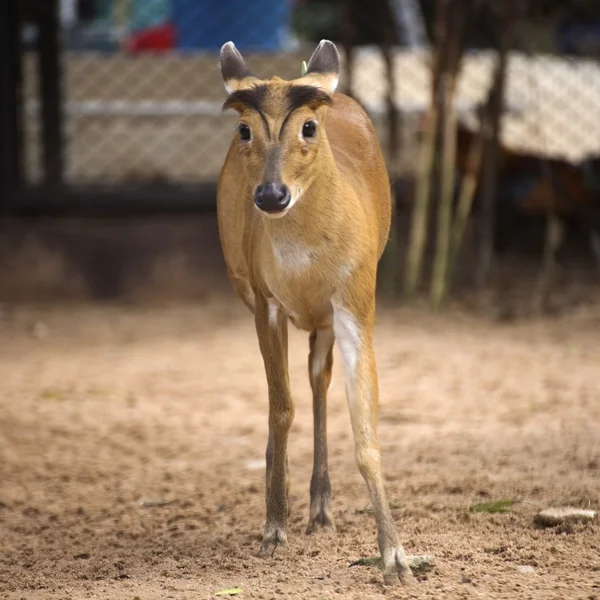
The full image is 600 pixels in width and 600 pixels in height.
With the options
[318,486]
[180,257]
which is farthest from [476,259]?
[318,486]

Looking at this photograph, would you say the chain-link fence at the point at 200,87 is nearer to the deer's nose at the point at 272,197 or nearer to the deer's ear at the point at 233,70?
the deer's ear at the point at 233,70

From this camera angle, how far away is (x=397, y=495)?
14.3ft

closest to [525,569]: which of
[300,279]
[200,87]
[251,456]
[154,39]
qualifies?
[300,279]

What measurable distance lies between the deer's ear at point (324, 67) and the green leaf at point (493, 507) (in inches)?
63.5

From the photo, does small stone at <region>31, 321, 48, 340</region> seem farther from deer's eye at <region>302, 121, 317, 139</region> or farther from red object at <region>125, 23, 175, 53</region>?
red object at <region>125, 23, 175, 53</region>

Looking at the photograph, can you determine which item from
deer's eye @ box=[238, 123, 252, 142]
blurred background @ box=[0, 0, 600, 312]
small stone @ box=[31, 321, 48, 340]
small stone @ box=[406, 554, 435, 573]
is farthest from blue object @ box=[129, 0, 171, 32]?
small stone @ box=[406, 554, 435, 573]

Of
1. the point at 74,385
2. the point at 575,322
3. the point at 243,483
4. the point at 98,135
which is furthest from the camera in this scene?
the point at 98,135

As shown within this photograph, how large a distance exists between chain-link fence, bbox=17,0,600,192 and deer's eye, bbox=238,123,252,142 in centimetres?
543

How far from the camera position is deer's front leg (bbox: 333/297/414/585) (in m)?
3.41

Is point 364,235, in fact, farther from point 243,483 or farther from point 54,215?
point 54,215

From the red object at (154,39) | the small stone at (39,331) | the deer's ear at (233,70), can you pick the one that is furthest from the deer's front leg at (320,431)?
the red object at (154,39)

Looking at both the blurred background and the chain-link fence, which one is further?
the chain-link fence

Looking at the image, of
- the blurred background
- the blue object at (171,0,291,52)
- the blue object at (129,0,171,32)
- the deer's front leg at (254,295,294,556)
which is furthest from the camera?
the blue object at (129,0,171,32)

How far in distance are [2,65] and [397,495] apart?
615 centimetres
